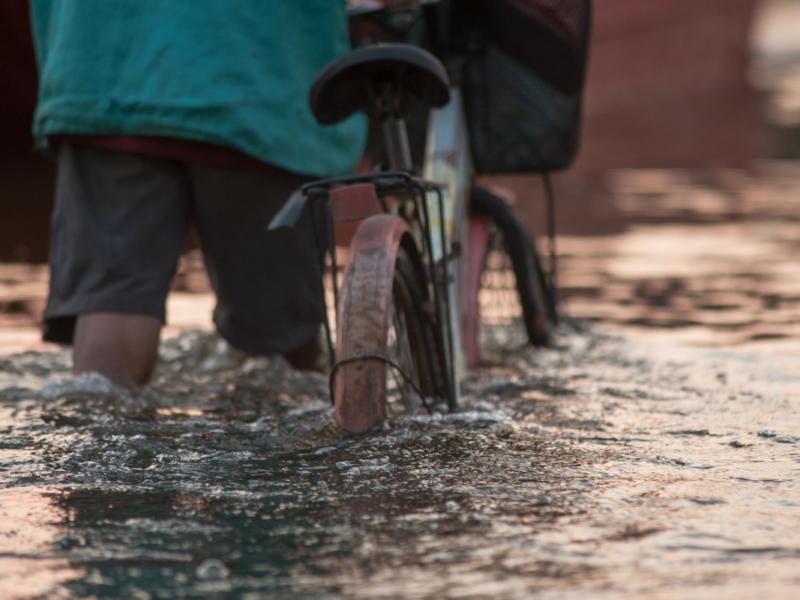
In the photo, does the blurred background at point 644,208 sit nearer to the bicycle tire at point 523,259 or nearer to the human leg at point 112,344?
the bicycle tire at point 523,259

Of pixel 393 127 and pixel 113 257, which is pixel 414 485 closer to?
pixel 393 127

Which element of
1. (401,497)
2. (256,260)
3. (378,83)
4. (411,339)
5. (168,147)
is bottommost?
(401,497)

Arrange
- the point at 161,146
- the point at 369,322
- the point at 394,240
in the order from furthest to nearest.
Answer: the point at 161,146, the point at 394,240, the point at 369,322

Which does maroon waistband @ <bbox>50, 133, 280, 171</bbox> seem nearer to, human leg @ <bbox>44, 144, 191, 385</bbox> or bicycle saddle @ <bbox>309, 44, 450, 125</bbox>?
human leg @ <bbox>44, 144, 191, 385</bbox>

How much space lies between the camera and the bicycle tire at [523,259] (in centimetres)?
386

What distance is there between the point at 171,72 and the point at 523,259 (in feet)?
5.47

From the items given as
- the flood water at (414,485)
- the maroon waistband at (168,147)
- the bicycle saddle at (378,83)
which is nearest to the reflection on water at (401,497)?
the flood water at (414,485)

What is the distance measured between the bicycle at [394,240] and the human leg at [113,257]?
47 cm

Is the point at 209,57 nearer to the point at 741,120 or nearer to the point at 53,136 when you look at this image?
the point at 53,136

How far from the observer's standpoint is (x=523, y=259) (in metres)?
3.97

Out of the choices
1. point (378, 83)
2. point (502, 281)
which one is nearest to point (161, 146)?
point (378, 83)

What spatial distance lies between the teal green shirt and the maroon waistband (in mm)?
55

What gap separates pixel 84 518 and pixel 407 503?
1.83 ft

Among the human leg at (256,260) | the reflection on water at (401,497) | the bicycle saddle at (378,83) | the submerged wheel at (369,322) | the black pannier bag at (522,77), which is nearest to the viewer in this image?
the reflection on water at (401,497)
